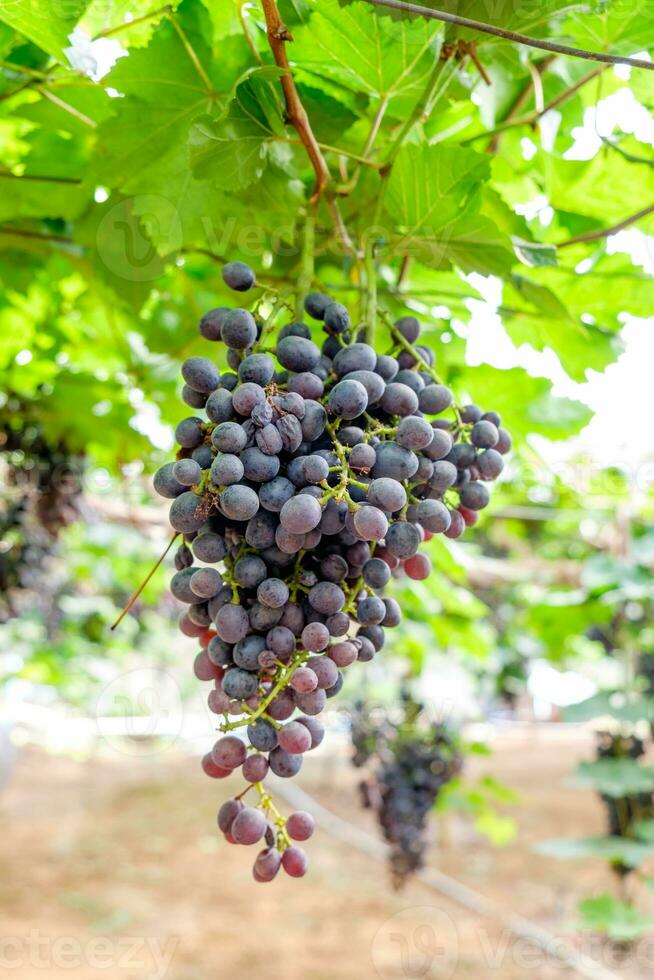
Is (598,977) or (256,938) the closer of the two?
(598,977)

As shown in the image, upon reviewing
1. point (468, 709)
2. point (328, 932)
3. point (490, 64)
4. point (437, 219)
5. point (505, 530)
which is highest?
point (490, 64)

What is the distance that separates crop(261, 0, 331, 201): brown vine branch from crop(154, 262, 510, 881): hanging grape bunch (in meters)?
0.24

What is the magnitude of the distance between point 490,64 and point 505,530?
14.0 feet

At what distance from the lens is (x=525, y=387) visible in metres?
1.73

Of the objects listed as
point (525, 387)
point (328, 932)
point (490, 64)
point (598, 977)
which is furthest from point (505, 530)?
point (490, 64)

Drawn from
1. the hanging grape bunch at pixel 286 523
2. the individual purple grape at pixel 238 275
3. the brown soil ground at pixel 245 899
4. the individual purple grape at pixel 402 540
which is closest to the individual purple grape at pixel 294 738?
the hanging grape bunch at pixel 286 523

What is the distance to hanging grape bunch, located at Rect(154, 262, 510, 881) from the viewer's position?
0.80m

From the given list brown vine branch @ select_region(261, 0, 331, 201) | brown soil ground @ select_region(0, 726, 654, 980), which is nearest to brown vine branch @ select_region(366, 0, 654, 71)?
brown vine branch @ select_region(261, 0, 331, 201)

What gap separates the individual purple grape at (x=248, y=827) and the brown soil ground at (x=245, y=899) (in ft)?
9.15

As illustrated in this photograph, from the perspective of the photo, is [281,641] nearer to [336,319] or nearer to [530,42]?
[336,319]

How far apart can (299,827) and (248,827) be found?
8 cm

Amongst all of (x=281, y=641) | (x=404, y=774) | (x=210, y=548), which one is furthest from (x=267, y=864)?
(x=404, y=774)

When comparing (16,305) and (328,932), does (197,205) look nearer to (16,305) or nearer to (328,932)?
(16,305)

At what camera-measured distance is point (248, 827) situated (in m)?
0.80
